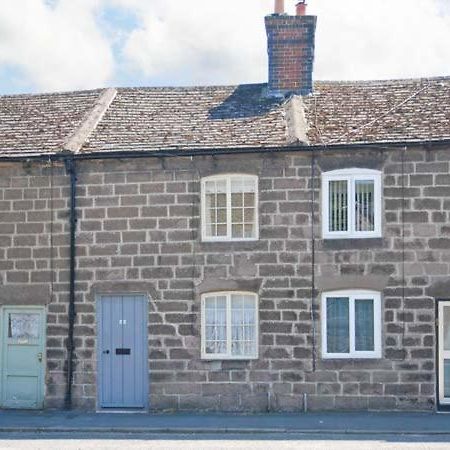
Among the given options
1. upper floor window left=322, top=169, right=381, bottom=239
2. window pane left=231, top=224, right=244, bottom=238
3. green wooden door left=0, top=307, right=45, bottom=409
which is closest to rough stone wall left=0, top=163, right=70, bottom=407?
green wooden door left=0, top=307, right=45, bottom=409

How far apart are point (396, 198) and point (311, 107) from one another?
136 inches

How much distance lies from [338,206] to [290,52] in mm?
4746

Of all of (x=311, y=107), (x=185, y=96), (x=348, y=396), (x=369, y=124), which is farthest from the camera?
(x=185, y=96)

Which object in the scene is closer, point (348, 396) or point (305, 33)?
point (348, 396)

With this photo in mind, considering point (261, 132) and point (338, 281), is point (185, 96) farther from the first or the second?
point (338, 281)

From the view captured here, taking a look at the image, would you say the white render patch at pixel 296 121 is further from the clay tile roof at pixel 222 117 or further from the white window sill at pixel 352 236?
the white window sill at pixel 352 236

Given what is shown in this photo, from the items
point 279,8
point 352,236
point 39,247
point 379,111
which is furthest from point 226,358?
point 279,8

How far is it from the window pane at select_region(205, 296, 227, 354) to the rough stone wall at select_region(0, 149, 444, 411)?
0.88 feet

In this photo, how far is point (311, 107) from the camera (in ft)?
63.2

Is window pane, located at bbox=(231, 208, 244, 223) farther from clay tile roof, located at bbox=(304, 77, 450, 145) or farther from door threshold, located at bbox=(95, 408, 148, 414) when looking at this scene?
door threshold, located at bbox=(95, 408, 148, 414)

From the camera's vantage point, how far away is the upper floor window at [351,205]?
16984 mm

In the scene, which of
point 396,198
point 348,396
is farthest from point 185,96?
point 348,396

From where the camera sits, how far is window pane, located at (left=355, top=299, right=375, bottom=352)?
55.5 ft

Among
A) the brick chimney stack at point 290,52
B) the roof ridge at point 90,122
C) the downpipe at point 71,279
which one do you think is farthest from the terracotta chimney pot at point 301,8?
the downpipe at point 71,279
